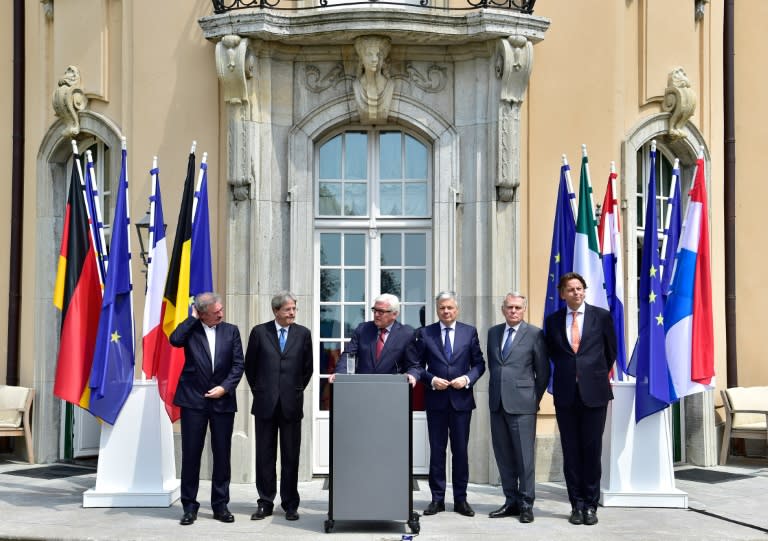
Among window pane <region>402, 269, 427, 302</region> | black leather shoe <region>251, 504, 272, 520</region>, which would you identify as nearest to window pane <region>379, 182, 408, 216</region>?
window pane <region>402, 269, 427, 302</region>

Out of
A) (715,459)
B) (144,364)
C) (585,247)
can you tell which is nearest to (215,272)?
(144,364)

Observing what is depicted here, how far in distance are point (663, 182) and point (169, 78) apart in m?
5.33

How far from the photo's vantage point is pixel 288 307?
8.29m

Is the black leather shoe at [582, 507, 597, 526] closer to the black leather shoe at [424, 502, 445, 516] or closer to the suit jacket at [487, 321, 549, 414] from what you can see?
the suit jacket at [487, 321, 549, 414]

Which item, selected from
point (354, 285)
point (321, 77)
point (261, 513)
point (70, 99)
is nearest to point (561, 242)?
point (354, 285)

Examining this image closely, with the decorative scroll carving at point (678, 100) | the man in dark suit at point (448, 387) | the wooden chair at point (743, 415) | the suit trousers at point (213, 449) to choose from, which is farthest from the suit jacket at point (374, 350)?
the wooden chair at point (743, 415)

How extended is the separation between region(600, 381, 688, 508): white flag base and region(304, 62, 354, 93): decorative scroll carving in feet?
13.1

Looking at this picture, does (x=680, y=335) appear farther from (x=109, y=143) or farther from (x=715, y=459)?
(x=109, y=143)

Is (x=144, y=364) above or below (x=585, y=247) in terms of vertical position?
below

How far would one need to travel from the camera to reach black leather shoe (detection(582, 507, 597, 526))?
8.25 meters

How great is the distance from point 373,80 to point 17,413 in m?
5.18

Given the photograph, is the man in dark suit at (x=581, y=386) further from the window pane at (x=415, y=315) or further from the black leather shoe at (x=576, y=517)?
the window pane at (x=415, y=315)

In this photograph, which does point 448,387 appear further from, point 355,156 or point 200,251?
point 355,156

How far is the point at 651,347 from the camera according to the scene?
916 centimetres
